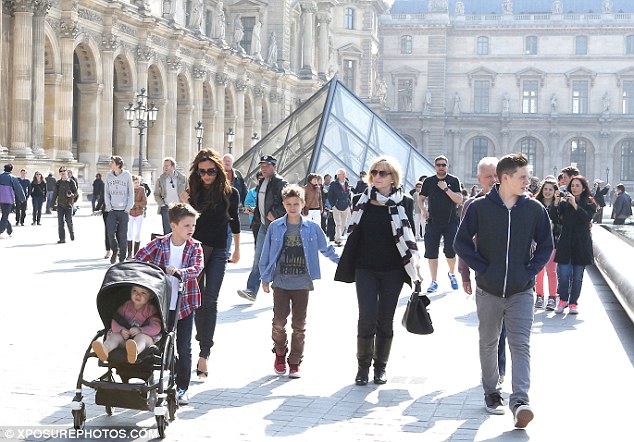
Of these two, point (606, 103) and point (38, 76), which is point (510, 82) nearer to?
point (606, 103)

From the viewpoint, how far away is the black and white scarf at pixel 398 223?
24.1 ft

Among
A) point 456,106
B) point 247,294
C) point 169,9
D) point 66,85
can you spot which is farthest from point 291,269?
point 456,106

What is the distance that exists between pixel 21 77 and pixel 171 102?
527 inches

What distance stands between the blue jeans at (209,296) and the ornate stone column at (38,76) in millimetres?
22065

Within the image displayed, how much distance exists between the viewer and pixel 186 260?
6559 mm

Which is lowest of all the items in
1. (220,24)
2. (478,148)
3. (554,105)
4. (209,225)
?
(209,225)

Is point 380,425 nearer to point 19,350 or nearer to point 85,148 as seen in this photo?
point 19,350

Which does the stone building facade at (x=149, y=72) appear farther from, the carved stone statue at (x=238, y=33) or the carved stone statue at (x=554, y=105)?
the carved stone statue at (x=554, y=105)

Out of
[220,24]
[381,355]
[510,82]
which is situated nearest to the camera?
[381,355]

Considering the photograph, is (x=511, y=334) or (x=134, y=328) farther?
(x=511, y=334)

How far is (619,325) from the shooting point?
427 inches

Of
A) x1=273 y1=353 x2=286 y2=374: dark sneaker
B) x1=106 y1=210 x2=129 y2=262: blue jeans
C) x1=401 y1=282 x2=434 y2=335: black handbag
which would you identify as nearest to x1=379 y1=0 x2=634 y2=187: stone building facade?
x1=106 y1=210 x2=129 y2=262: blue jeans

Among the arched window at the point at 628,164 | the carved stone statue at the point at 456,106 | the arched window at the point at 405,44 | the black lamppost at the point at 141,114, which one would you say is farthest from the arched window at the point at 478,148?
the black lamppost at the point at 141,114

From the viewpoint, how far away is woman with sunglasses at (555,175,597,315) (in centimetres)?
1121
